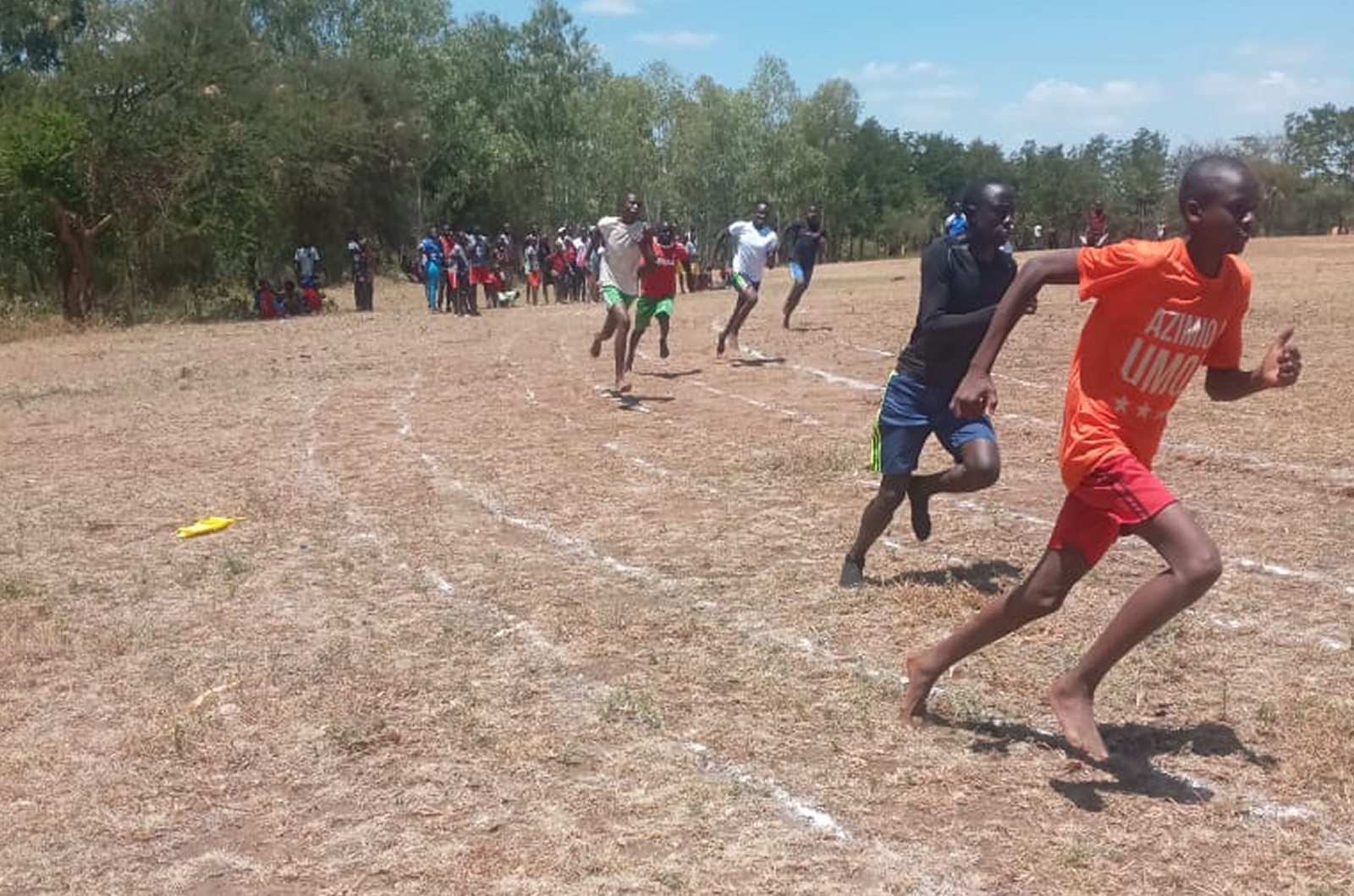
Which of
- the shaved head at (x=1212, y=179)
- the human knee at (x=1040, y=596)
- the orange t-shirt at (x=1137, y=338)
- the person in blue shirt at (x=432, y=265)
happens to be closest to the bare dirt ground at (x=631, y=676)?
the human knee at (x=1040, y=596)

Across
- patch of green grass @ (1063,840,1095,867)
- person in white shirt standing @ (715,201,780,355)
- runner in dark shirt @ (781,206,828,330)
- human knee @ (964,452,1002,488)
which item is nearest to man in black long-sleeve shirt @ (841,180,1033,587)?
human knee @ (964,452,1002,488)

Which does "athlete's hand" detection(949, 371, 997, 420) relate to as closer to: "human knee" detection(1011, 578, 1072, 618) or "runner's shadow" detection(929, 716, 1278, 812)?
"human knee" detection(1011, 578, 1072, 618)

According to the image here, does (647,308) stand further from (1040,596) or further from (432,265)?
(432,265)

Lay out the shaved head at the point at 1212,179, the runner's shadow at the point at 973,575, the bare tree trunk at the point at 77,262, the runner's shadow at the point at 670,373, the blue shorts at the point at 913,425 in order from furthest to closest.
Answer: the bare tree trunk at the point at 77,262, the runner's shadow at the point at 670,373, the runner's shadow at the point at 973,575, the blue shorts at the point at 913,425, the shaved head at the point at 1212,179

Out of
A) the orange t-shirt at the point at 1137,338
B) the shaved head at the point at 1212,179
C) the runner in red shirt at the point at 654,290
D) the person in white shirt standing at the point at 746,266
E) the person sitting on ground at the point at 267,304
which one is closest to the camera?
the shaved head at the point at 1212,179

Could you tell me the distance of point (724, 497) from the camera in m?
8.67

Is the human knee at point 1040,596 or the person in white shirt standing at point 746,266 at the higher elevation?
the person in white shirt standing at point 746,266

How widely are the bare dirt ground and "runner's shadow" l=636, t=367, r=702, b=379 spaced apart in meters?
3.81

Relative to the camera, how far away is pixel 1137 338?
13.7 ft

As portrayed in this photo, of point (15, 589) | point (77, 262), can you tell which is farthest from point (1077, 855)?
point (77, 262)

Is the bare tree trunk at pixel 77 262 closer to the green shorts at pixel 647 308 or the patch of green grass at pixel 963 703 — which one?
the green shorts at pixel 647 308

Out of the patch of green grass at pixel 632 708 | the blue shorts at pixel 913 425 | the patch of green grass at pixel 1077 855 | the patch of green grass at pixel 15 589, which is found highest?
the blue shorts at pixel 913 425

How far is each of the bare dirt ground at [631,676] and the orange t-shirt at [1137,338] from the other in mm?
1055

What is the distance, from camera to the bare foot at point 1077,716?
4.23 meters
